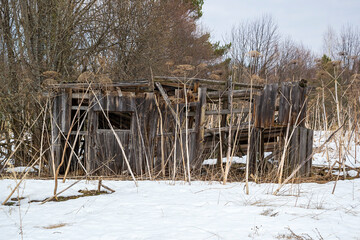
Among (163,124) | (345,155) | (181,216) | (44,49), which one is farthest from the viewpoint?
(44,49)

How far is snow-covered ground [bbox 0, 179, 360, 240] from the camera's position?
2.69 metres

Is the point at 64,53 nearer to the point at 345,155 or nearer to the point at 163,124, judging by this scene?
the point at 163,124

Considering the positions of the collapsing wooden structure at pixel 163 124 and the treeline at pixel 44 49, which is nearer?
the collapsing wooden structure at pixel 163 124

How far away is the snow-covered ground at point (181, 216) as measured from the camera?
2688 mm

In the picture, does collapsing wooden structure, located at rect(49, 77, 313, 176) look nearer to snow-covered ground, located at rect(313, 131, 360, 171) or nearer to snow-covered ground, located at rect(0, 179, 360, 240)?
snow-covered ground, located at rect(313, 131, 360, 171)

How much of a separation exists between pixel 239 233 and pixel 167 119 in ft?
19.8

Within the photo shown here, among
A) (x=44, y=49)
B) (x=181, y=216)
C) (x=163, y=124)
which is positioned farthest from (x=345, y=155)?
(x=44, y=49)

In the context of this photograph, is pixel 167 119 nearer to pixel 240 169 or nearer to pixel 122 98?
pixel 122 98

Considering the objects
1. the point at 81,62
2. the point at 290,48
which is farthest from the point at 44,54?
the point at 290,48

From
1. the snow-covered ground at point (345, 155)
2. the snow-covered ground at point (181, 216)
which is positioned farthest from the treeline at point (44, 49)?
the snow-covered ground at point (181, 216)

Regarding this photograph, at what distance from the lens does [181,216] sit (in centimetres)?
321

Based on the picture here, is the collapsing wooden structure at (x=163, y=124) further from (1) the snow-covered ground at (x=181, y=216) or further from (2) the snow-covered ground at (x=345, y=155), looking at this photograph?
(1) the snow-covered ground at (x=181, y=216)

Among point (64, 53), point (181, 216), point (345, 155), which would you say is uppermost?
point (64, 53)

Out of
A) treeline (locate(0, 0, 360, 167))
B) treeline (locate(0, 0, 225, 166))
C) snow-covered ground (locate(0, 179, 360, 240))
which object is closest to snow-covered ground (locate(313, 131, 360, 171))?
treeline (locate(0, 0, 360, 167))
